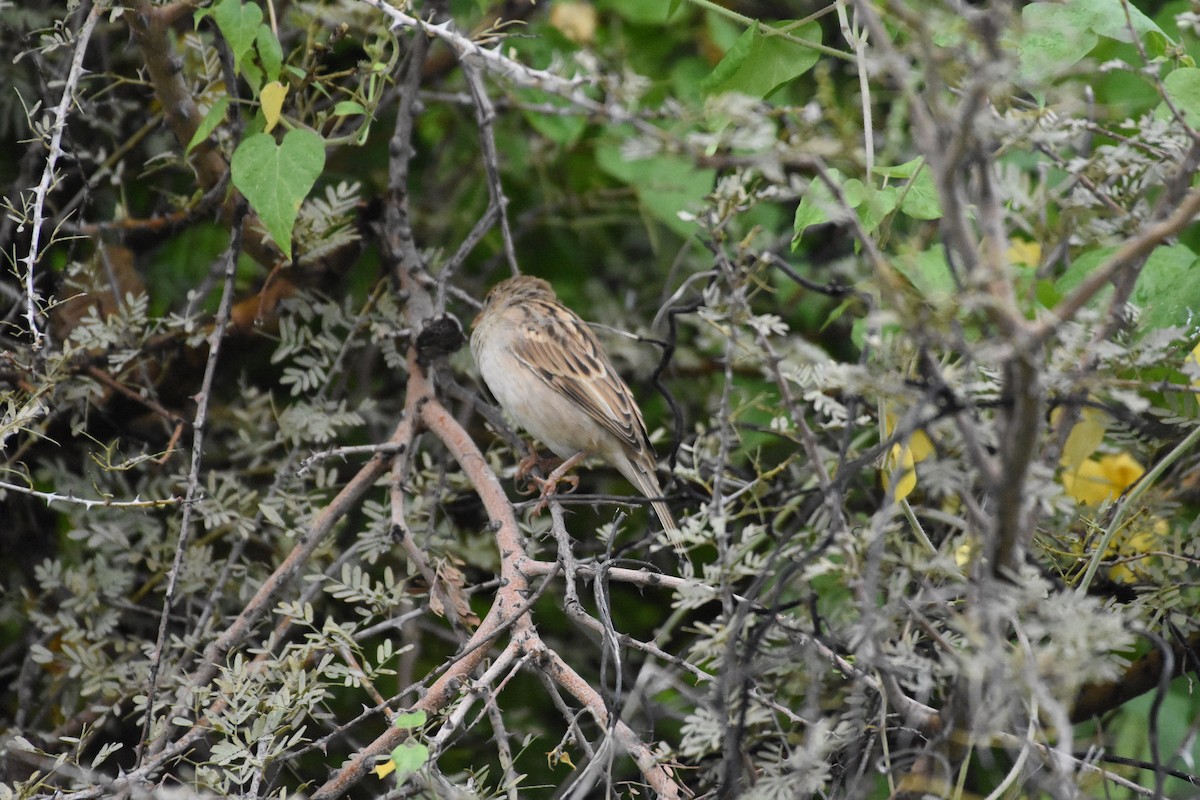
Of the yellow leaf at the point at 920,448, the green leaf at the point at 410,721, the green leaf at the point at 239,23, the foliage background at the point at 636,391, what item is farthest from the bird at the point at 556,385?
the green leaf at the point at 410,721

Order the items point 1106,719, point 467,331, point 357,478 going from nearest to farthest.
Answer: point 357,478
point 1106,719
point 467,331

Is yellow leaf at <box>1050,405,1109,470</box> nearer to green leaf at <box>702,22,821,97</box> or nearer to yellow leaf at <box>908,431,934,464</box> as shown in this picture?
yellow leaf at <box>908,431,934,464</box>

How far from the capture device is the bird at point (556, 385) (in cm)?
391

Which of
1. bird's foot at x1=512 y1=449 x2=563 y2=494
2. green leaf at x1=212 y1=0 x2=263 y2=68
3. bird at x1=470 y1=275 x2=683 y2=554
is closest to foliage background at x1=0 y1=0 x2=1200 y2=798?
green leaf at x1=212 y1=0 x2=263 y2=68

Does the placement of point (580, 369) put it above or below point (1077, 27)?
below

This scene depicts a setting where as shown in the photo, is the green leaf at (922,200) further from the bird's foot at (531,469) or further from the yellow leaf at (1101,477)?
the bird's foot at (531,469)

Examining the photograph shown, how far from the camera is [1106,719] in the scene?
11.2 feet

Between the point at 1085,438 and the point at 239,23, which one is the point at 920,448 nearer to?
the point at 1085,438

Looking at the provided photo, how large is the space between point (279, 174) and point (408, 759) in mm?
1442

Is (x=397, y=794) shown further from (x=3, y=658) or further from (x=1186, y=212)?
(x=3, y=658)

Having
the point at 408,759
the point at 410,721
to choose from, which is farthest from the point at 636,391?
the point at 408,759

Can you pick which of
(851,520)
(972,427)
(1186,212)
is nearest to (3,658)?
(851,520)

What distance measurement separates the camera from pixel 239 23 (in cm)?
254

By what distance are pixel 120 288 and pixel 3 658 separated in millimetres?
1248
